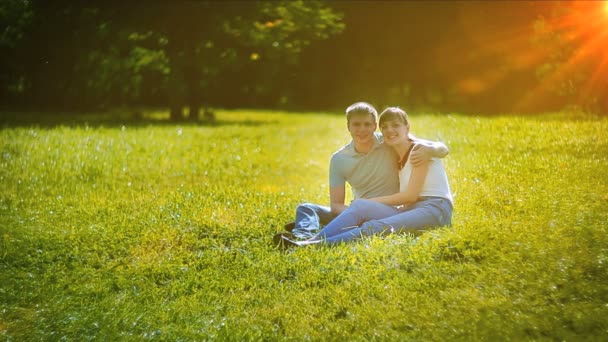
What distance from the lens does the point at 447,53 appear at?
105 feet

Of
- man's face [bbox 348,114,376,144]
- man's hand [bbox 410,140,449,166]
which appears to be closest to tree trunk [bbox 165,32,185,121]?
man's face [bbox 348,114,376,144]

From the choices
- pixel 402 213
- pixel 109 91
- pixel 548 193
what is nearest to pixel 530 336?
pixel 402 213

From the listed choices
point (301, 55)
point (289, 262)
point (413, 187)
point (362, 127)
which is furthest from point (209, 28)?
point (289, 262)

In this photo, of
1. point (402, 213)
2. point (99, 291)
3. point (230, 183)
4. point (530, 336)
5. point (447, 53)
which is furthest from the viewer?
point (447, 53)

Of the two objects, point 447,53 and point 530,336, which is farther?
point 447,53

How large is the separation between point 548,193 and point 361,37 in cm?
2622

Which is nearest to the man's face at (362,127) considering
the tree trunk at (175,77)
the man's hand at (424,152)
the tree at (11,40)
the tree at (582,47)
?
the man's hand at (424,152)

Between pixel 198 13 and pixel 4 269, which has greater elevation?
pixel 198 13

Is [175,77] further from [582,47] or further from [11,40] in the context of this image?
[582,47]

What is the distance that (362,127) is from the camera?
25.6 ft

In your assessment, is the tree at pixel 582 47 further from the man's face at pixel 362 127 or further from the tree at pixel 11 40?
the tree at pixel 11 40

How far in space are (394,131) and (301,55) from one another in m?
27.7

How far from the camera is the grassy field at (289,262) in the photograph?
5547 millimetres

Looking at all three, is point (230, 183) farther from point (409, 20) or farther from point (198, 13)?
point (409, 20)
